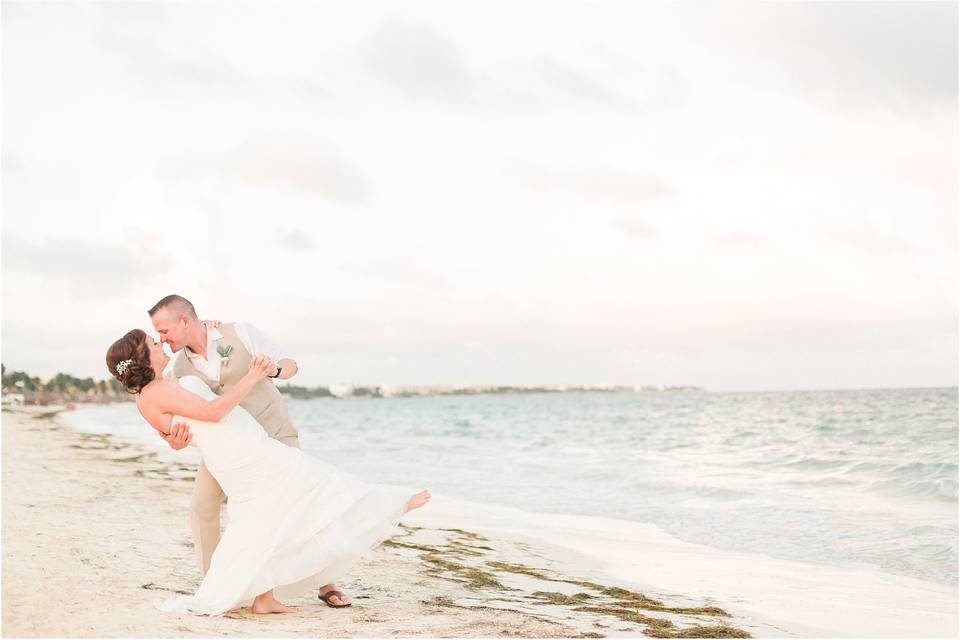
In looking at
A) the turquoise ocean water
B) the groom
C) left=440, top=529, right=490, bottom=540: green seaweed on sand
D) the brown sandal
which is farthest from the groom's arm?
the turquoise ocean water

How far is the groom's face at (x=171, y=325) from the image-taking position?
5824mm

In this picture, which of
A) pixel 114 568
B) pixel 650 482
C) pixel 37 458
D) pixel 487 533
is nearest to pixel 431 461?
pixel 650 482

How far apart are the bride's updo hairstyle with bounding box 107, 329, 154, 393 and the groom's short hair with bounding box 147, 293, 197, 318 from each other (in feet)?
0.79

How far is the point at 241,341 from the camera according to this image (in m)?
6.06

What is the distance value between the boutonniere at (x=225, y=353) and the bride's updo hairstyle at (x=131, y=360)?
0.53m

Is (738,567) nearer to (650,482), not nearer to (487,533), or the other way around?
(487,533)

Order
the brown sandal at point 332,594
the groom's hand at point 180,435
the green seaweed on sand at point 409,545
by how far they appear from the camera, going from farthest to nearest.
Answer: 1. the green seaweed on sand at point 409,545
2. the brown sandal at point 332,594
3. the groom's hand at point 180,435

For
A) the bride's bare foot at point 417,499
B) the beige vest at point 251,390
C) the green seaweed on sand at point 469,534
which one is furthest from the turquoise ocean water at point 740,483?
the beige vest at point 251,390

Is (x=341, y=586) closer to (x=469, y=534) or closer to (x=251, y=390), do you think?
(x=251, y=390)

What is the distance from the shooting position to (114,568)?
7.05 metres

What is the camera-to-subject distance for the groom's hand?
570cm

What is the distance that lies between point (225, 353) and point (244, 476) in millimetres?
929

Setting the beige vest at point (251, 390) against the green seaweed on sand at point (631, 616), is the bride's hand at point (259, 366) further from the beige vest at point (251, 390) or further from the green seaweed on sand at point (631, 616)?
the green seaweed on sand at point (631, 616)

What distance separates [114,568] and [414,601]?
2.58 meters
